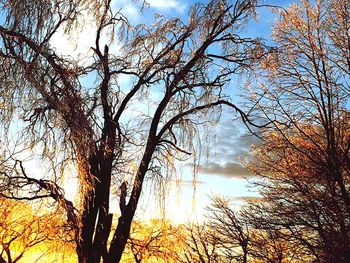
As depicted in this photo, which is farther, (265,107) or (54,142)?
(265,107)

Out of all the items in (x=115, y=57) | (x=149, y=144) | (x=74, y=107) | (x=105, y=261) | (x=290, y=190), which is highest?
(x=115, y=57)

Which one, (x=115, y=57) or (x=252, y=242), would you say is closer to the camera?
(x=115, y=57)

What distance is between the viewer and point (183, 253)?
30.2 ft

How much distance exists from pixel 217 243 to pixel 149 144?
3.25m

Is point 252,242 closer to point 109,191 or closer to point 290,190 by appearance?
point 290,190

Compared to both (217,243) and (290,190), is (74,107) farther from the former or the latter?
(217,243)

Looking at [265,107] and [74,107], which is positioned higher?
[265,107]

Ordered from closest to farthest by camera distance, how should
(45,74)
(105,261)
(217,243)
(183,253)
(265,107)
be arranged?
(45,74), (105,261), (265,107), (217,243), (183,253)

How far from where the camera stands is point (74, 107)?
10.6ft

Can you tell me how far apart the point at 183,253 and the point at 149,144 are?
432 centimetres

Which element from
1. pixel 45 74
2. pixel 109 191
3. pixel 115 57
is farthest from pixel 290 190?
pixel 45 74

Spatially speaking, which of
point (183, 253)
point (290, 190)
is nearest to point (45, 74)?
point (290, 190)

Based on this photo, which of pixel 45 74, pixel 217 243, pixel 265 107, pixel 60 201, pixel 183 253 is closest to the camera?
pixel 45 74

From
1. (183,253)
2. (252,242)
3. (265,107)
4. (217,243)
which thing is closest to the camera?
(265,107)
